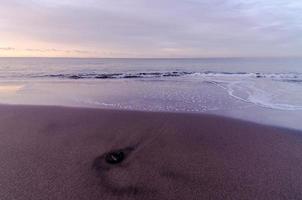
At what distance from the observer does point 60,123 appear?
6957 mm

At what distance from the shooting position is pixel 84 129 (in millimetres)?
6469

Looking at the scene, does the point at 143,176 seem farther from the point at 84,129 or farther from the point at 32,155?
the point at 84,129

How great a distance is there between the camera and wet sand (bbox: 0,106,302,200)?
3.60 meters

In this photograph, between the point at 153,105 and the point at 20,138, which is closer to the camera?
the point at 20,138

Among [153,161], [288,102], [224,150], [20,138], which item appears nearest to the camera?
[153,161]

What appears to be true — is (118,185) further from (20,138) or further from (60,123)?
(60,123)

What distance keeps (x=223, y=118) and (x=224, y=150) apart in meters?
2.70

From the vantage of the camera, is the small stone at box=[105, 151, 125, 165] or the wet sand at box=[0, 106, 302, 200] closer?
the wet sand at box=[0, 106, 302, 200]

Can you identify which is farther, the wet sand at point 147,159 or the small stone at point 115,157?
the small stone at point 115,157

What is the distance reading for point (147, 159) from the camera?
464cm

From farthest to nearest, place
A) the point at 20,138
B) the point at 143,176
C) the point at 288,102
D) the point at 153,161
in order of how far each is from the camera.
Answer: the point at 288,102
the point at 20,138
the point at 153,161
the point at 143,176

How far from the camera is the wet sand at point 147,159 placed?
3604 millimetres

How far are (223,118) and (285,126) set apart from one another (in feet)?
5.67

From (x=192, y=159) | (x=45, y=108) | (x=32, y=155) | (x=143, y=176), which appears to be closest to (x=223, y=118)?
(x=192, y=159)
